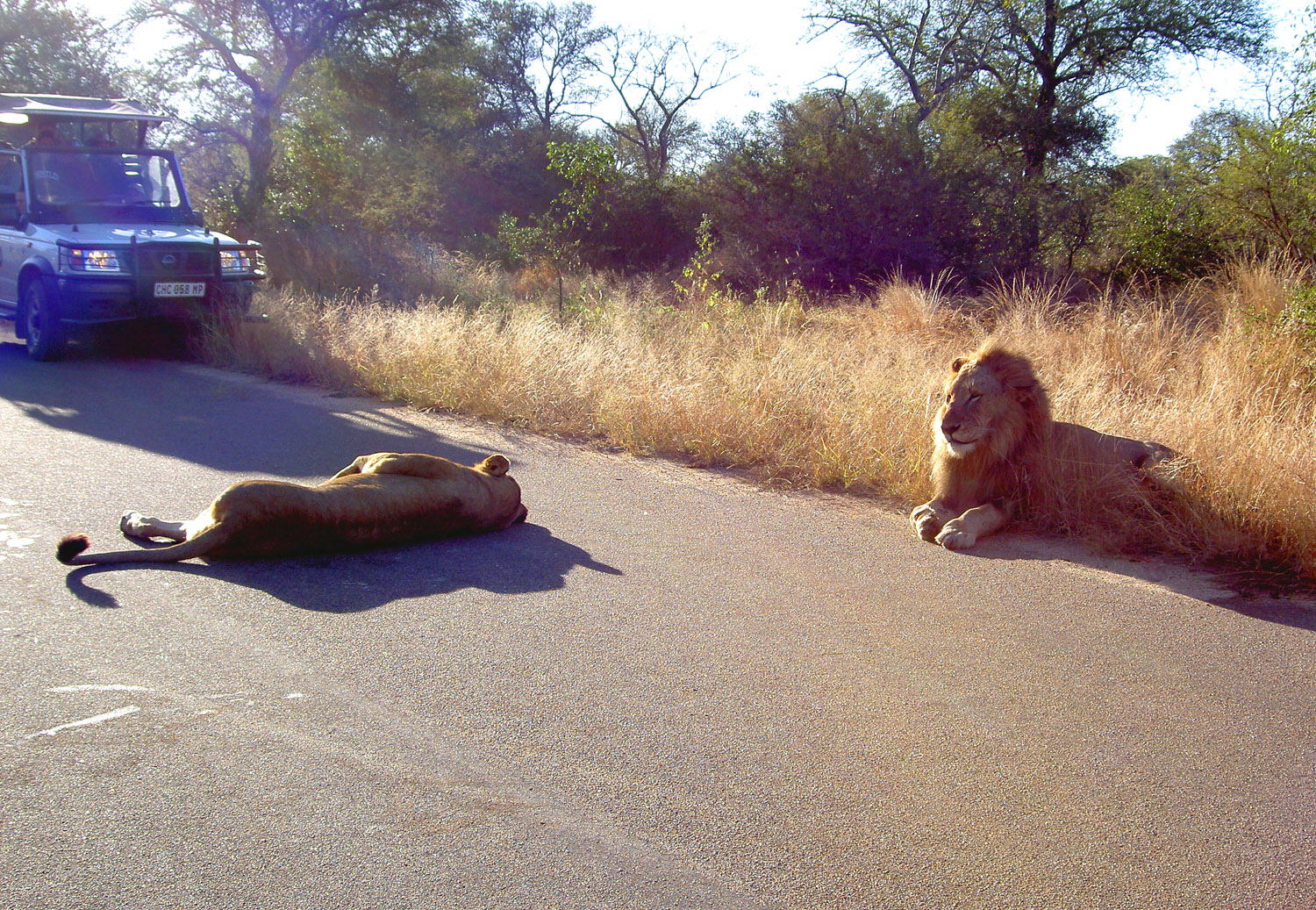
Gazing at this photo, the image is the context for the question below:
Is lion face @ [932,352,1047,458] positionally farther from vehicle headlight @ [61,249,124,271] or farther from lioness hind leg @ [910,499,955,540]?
vehicle headlight @ [61,249,124,271]

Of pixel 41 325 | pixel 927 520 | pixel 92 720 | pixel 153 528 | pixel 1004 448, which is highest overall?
pixel 1004 448

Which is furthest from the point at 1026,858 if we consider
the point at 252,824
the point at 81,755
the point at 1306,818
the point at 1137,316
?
the point at 1137,316

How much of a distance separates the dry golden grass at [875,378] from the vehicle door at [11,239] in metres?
→ 2.67

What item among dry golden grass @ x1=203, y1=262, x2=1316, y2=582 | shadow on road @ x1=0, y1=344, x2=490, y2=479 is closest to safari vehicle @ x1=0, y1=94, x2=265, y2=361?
shadow on road @ x1=0, y1=344, x2=490, y2=479

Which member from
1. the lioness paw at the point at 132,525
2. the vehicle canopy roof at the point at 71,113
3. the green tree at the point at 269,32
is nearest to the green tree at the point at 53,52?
the green tree at the point at 269,32

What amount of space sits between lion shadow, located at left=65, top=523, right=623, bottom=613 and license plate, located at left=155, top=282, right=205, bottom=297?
8.11 m

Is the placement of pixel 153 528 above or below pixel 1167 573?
below

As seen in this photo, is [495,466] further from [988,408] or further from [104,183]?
[104,183]

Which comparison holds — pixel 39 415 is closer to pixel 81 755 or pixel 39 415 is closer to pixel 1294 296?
pixel 81 755

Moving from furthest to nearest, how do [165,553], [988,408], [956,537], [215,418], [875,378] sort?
[215,418]
[875,378]
[988,408]
[956,537]
[165,553]

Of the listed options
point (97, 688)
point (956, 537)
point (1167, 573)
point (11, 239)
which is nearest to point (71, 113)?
point (11, 239)

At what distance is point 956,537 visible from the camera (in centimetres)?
551

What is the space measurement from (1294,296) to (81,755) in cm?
884

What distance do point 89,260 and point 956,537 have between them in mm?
10222
